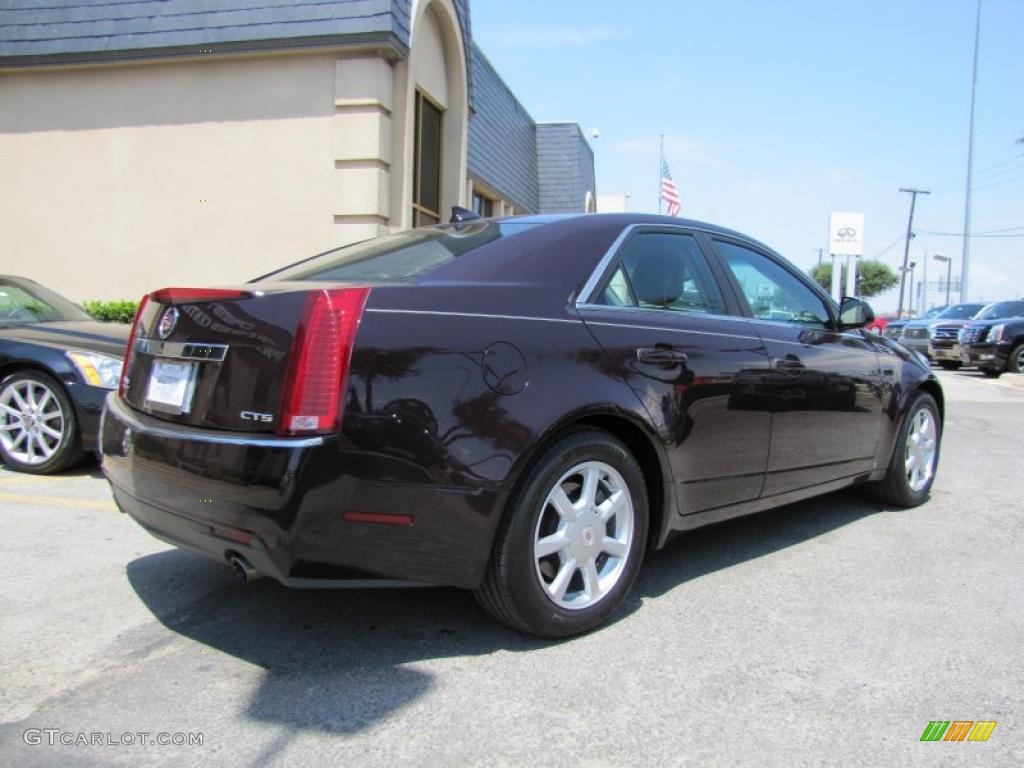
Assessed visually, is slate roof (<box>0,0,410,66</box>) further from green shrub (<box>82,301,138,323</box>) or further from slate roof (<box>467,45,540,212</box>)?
slate roof (<box>467,45,540,212</box>)

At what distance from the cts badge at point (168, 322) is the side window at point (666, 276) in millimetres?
1547

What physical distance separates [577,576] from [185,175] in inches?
362

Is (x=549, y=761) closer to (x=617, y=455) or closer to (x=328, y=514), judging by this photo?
(x=328, y=514)

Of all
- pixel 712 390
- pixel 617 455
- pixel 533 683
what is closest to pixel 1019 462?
pixel 712 390

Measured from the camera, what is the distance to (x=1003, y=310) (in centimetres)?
1920

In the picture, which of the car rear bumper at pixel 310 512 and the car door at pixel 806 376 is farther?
the car door at pixel 806 376

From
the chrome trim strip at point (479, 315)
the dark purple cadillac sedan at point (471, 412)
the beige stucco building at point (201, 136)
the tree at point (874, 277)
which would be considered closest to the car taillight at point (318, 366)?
the dark purple cadillac sedan at point (471, 412)

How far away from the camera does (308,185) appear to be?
32.5ft

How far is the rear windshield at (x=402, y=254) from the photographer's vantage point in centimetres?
298

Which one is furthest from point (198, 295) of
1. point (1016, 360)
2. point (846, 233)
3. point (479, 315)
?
point (846, 233)

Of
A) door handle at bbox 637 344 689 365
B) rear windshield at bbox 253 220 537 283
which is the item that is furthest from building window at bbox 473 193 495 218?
door handle at bbox 637 344 689 365

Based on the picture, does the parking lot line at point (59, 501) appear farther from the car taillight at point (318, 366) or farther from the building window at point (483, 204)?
the building window at point (483, 204)

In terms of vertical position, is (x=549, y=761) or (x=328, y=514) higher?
(x=328, y=514)

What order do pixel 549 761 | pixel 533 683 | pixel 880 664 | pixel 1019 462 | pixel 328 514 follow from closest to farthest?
pixel 549 761 < pixel 328 514 < pixel 533 683 < pixel 880 664 < pixel 1019 462
